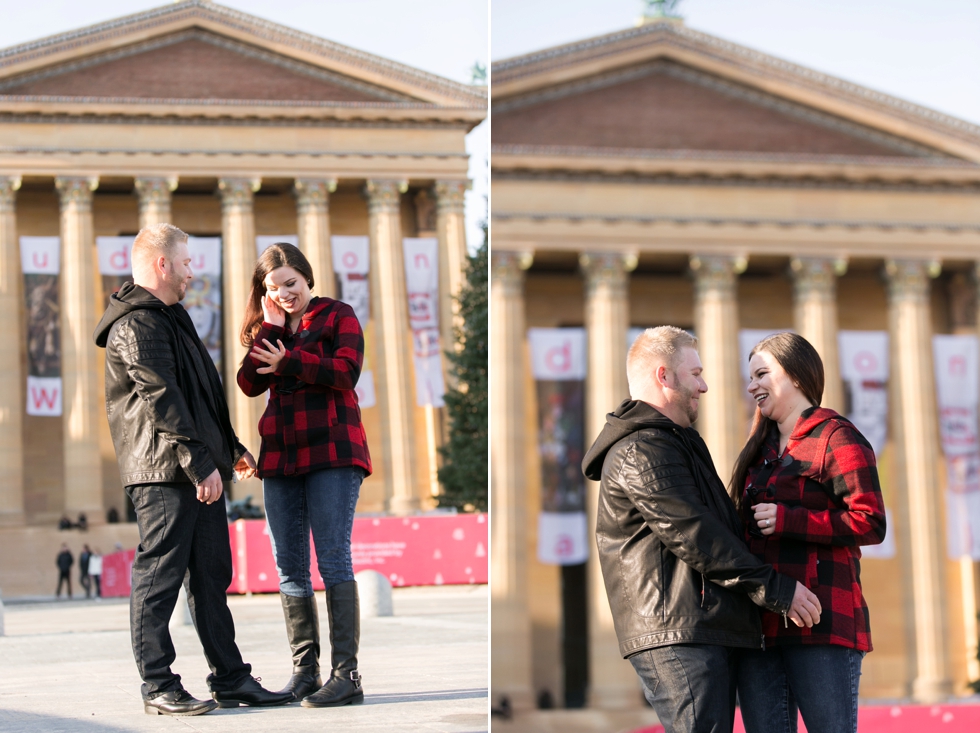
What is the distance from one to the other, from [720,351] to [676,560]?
29.4 metres

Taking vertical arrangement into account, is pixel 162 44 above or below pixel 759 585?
above

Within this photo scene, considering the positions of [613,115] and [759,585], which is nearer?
[759,585]

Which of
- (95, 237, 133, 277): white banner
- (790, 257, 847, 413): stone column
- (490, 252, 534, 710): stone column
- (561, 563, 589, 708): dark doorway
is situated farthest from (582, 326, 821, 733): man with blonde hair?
(790, 257, 847, 413): stone column

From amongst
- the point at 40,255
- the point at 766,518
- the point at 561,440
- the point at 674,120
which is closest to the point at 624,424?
the point at 766,518

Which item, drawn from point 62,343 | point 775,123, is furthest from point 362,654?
point 62,343

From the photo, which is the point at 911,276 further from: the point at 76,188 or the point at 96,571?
the point at 76,188

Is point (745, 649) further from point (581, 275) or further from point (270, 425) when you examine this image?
point (581, 275)

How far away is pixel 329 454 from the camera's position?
16.2 feet

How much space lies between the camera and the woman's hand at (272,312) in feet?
16.7

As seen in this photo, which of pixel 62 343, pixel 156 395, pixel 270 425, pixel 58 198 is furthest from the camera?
pixel 58 198

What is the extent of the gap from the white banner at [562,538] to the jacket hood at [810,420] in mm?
23353

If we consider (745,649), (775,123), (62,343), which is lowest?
(745,649)

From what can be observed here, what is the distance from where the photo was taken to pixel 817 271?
3319 centimetres

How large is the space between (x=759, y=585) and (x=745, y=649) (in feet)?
1.07
